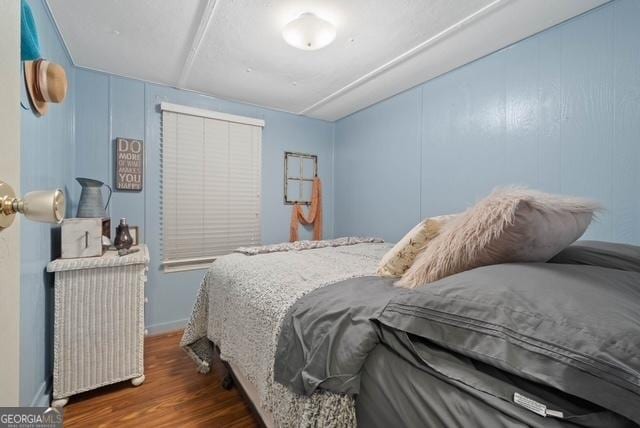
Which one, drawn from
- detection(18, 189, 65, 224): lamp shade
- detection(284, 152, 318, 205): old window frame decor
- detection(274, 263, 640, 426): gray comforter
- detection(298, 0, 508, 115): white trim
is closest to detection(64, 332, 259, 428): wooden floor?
detection(274, 263, 640, 426): gray comforter

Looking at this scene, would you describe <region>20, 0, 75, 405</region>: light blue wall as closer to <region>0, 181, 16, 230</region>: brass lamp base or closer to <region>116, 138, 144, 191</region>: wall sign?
<region>116, 138, 144, 191</region>: wall sign

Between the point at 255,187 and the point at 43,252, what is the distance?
74.1 inches

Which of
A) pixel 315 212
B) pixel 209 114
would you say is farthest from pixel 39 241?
pixel 315 212

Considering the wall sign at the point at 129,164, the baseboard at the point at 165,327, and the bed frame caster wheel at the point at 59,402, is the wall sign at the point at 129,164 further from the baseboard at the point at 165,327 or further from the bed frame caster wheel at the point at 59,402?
the bed frame caster wheel at the point at 59,402

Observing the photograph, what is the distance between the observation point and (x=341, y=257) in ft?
6.64

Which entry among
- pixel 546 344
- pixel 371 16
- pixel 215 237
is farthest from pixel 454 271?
pixel 215 237

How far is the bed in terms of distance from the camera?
1.54 feet

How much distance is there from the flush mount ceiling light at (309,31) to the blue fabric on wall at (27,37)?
4.03ft

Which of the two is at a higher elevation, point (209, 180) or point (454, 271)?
point (209, 180)

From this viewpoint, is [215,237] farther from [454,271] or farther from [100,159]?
[454,271]

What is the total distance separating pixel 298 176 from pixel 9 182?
3.08m

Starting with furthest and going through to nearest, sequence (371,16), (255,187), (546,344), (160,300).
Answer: (255,187)
(160,300)
(371,16)
(546,344)

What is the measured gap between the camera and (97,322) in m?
1.68

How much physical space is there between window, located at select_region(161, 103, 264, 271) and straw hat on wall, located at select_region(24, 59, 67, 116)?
1245 mm
